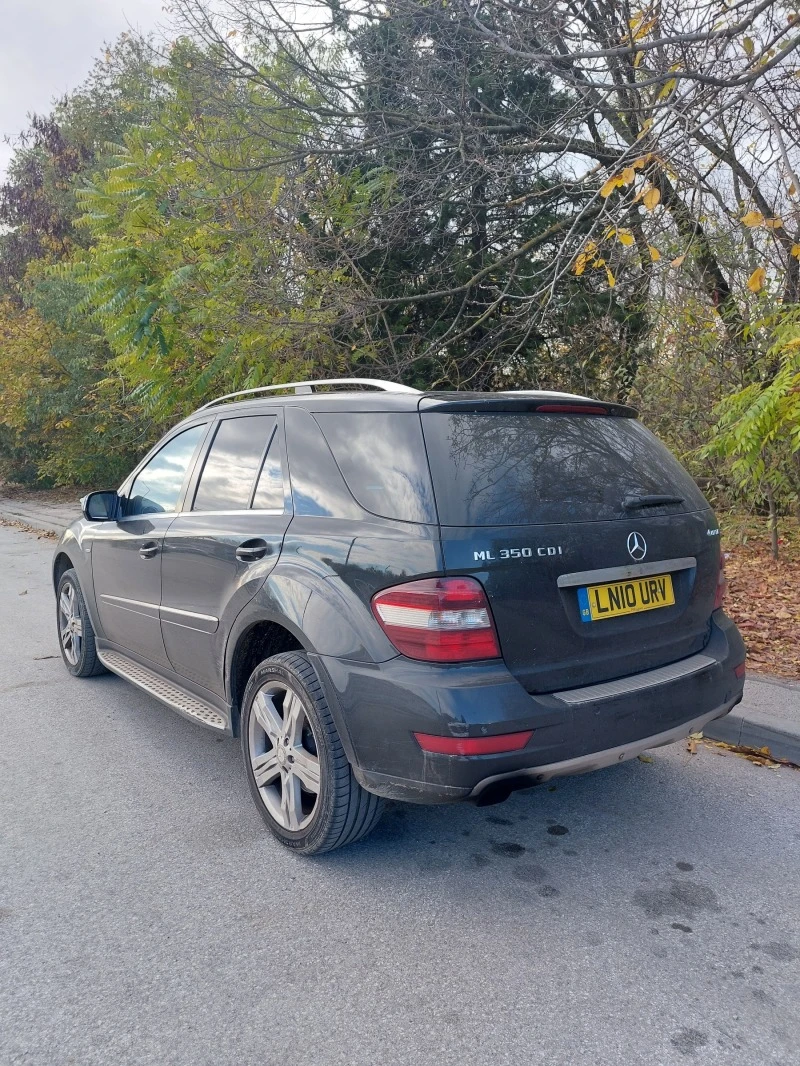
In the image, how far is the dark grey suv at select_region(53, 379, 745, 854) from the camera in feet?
8.84

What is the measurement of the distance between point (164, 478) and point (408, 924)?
277 cm

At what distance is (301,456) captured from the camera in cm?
345

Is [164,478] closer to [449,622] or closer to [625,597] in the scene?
[449,622]

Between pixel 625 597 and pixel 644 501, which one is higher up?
pixel 644 501

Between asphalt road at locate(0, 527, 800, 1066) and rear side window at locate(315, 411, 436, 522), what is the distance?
4.52ft

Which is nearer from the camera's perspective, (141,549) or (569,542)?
(569,542)

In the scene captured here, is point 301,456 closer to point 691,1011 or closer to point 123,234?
point 691,1011

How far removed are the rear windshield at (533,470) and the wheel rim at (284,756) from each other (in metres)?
1.03

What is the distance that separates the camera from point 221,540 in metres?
3.71

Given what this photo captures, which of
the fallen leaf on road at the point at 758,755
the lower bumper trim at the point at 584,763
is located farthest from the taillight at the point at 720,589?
the fallen leaf on road at the point at 758,755

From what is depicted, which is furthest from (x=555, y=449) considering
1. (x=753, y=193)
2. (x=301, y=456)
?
(x=753, y=193)

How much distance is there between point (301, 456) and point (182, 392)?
8.46 meters

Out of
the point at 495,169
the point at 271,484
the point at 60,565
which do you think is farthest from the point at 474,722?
the point at 495,169

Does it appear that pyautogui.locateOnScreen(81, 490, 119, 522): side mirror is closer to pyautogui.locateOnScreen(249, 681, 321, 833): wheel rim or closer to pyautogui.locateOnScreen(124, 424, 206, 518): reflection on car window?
pyautogui.locateOnScreen(124, 424, 206, 518): reflection on car window
